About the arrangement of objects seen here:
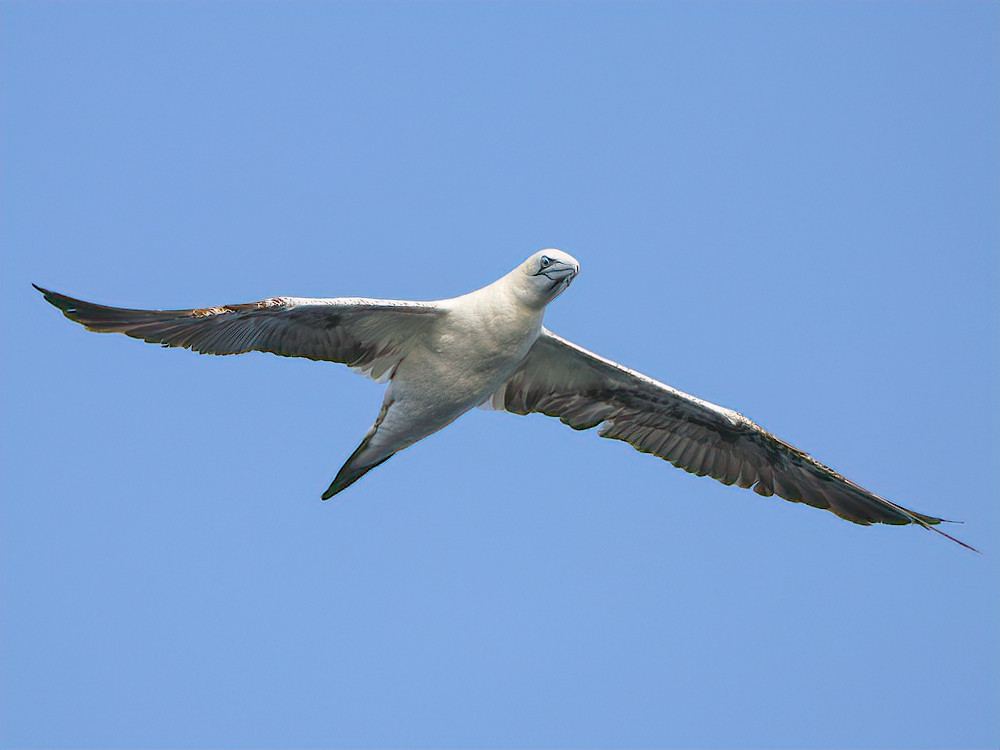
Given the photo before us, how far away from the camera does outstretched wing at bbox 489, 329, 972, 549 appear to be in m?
21.1

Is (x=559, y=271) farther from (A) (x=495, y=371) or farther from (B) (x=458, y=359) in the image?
(B) (x=458, y=359)

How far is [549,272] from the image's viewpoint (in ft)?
60.6

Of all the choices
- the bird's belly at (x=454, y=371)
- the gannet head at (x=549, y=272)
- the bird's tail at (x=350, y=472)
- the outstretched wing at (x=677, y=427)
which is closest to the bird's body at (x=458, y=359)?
the bird's belly at (x=454, y=371)

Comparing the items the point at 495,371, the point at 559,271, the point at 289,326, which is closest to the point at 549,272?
the point at 559,271

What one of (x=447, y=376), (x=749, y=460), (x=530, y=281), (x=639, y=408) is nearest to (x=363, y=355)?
(x=447, y=376)

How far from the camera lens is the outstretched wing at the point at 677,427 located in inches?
831

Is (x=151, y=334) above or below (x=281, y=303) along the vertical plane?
below

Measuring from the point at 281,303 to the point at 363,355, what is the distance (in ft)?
7.56

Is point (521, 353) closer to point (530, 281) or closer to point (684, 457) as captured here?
point (530, 281)

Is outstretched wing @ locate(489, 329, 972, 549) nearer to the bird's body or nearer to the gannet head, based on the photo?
the bird's body

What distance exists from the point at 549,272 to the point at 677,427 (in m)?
4.53

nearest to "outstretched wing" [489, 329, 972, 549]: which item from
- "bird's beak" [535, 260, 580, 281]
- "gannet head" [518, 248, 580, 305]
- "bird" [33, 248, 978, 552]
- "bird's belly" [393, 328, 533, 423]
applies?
"bird" [33, 248, 978, 552]

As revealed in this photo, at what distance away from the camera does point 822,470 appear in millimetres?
21250

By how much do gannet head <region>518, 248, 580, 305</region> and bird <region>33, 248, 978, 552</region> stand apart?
0.06ft
